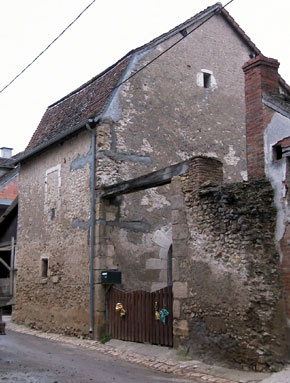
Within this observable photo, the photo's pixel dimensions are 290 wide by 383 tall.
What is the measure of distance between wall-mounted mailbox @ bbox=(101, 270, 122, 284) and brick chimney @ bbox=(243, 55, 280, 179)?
4.98 meters

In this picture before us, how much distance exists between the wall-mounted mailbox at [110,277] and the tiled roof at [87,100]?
4.14 m

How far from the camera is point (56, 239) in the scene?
1570 centimetres

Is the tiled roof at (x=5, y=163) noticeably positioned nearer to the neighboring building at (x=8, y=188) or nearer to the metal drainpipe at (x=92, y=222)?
the neighboring building at (x=8, y=188)

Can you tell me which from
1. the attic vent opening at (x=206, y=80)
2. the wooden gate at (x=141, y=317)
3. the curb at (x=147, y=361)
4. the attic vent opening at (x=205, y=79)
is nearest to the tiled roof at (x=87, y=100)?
the attic vent opening at (x=205, y=79)

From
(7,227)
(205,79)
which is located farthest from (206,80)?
(7,227)

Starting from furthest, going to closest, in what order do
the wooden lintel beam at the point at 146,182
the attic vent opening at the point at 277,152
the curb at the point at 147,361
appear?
the wooden lintel beam at the point at 146,182, the attic vent opening at the point at 277,152, the curb at the point at 147,361

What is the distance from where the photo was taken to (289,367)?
834 centimetres

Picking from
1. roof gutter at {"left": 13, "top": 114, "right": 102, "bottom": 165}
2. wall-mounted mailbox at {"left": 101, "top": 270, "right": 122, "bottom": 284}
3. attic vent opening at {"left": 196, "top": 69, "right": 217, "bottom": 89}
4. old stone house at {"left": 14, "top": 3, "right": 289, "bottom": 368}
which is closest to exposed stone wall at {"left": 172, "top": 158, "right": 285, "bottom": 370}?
old stone house at {"left": 14, "top": 3, "right": 289, "bottom": 368}

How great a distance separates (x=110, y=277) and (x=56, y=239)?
332cm

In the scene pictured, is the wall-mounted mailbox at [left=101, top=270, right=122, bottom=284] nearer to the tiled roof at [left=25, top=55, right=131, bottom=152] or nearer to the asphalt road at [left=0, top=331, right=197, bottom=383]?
the asphalt road at [left=0, top=331, right=197, bottom=383]

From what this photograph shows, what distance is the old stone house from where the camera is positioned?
30.4ft

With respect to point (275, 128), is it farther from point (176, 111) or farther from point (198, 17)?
point (198, 17)

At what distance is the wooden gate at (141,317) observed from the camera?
11.0 metres

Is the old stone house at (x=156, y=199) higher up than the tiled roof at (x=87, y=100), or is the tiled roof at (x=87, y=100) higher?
the tiled roof at (x=87, y=100)
